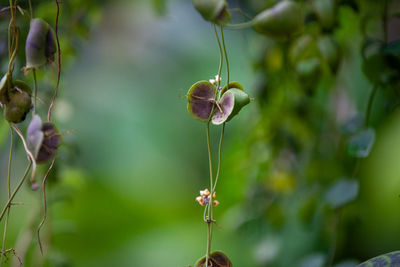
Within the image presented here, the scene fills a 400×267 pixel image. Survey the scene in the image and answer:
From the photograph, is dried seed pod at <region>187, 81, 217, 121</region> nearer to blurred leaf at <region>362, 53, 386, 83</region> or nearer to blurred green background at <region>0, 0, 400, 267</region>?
blurred green background at <region>0, 0, 400, 267</region>

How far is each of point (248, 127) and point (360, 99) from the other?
0.26 m

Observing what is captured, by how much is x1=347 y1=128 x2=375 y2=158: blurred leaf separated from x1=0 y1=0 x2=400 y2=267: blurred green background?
9cm

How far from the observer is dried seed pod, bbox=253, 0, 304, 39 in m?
0.45

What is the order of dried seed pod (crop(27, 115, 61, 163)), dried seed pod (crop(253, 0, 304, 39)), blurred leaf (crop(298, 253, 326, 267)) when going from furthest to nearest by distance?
blurred leaf (crop(298, 253, 326, 267)) < dried seed pod (crop(253, 0, 304, 39)) < dried seed pod (crop(27, 115, 61, 163))

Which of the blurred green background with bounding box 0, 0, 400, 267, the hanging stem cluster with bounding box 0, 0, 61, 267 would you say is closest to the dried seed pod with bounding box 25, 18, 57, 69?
the hanging stem cluster with bounding box 0, 0, 61, 267

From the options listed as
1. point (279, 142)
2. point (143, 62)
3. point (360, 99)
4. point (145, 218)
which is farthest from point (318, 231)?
point (143, 62)

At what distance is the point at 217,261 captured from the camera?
0.34 meters

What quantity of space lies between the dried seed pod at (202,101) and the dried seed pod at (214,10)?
0.30ft

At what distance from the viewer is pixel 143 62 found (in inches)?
80.8

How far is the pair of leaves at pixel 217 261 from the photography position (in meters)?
0.34

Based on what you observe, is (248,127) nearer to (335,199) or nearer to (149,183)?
(335,199)

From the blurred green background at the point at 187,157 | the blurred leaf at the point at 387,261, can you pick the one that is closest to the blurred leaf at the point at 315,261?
the blurred green background at the point at 187,157

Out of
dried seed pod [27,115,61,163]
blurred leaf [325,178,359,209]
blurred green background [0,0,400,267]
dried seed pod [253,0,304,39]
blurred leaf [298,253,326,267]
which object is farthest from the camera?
blurred green background [0,0,400,267]

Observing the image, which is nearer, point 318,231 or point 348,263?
point 348,263
